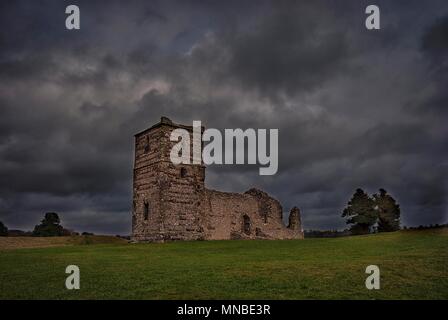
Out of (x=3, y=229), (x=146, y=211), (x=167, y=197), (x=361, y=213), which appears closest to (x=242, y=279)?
(x=167, y=197)

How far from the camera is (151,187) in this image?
99.2 feet

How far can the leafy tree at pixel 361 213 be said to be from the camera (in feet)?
141

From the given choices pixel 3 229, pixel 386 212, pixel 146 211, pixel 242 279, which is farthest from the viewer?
pixel 3 229

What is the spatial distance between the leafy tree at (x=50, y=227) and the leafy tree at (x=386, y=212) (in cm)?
3398

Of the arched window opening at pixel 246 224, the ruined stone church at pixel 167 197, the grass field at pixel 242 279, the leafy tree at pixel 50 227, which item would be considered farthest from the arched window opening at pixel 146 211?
the leafy tree at pixel 50 227

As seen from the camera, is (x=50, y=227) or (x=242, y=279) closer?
(x=242, y=279)

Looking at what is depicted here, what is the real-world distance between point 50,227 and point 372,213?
34.9 meters

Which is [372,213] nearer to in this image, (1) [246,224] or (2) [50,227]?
(1) [246,224]

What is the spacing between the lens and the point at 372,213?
43.1 m

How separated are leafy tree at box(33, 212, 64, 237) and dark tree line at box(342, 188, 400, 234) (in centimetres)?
3143

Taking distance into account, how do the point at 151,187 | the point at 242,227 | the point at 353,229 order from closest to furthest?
the point at 151,187
the point at 242,227
the point at 353,229

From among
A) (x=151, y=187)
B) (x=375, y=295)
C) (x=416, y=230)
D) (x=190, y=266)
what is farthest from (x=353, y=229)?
(x=375, y=295)

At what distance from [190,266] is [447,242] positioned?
11111 millimetres

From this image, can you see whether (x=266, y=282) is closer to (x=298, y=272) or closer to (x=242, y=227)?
(x=298, y=272)
